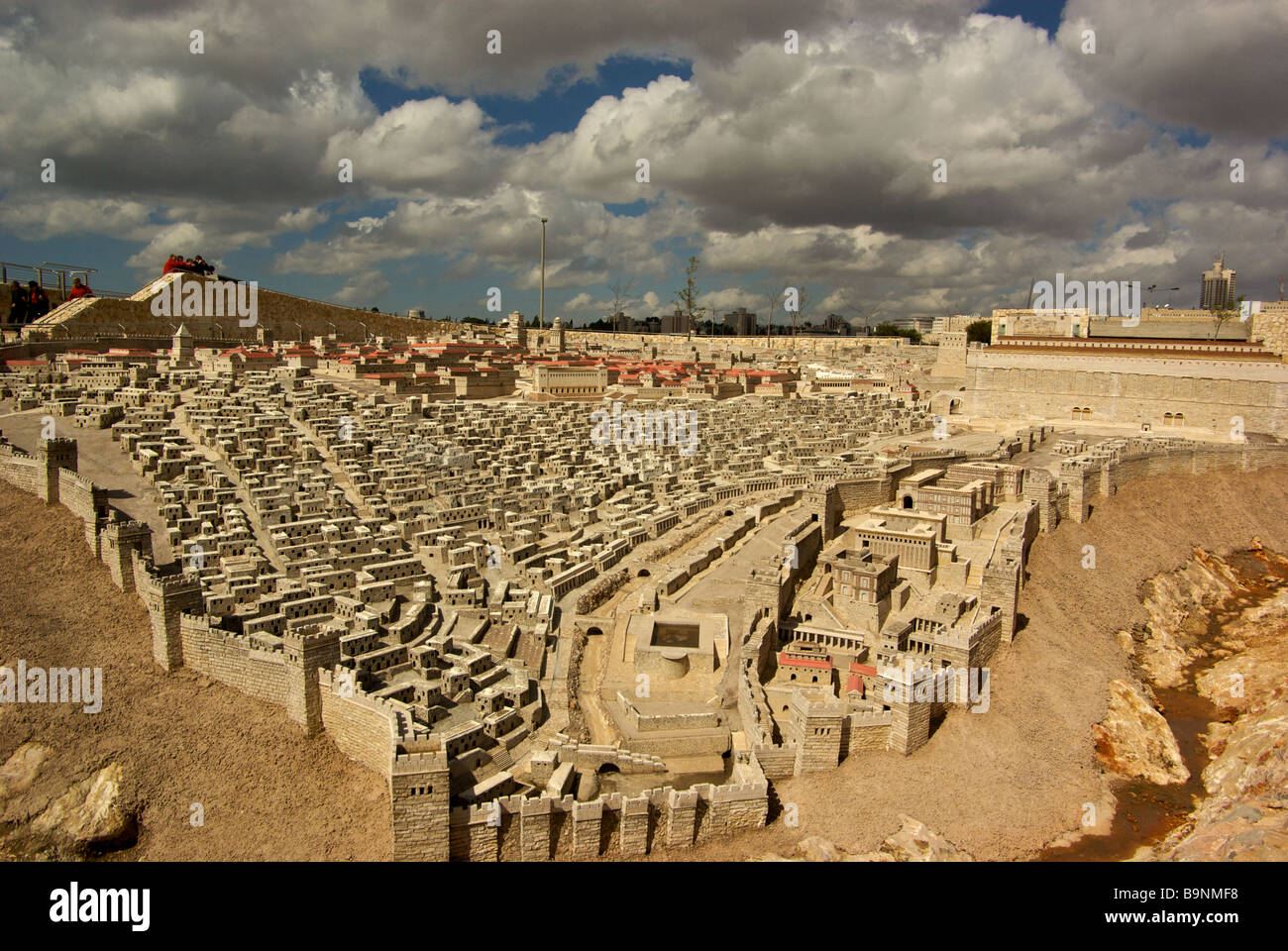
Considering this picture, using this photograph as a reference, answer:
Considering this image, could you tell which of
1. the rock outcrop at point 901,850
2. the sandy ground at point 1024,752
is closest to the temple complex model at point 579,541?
the sandy ground at point 1024,752

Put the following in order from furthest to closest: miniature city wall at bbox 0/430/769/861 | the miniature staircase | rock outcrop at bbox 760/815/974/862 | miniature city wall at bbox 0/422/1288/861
→ the miniature staircase → rock outcrop at bbox 760/815/974/862 → miniature city wall at bbox 0/422/1288/861 → miniature city wall at bbox 0/430/769/861

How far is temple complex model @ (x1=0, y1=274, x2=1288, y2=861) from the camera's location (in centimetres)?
1240

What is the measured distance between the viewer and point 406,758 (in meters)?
9.93

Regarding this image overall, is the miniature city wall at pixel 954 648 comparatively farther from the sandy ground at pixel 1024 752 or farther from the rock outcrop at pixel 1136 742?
the rock outcrop at pixel 1136 742

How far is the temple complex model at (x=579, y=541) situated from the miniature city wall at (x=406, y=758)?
5 cm

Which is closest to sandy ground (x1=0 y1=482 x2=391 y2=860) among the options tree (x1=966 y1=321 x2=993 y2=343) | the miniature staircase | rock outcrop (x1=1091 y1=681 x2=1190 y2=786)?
the miniature staircase

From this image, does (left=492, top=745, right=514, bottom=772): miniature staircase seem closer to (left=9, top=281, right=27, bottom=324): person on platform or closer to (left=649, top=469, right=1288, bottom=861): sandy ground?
(left=649, top=469, right=1288, bottom=861): sandy ground

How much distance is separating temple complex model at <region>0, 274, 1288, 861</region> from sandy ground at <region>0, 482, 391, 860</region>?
1.56 feet

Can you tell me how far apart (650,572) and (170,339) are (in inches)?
1354

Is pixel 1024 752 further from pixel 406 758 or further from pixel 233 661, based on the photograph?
pixel 233 661

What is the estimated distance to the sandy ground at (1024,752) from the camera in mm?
Answer: 11453

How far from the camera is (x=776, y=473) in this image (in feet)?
91.3

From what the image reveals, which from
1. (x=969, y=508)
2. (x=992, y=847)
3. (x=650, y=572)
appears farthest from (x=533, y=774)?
(x=969, y=508)
